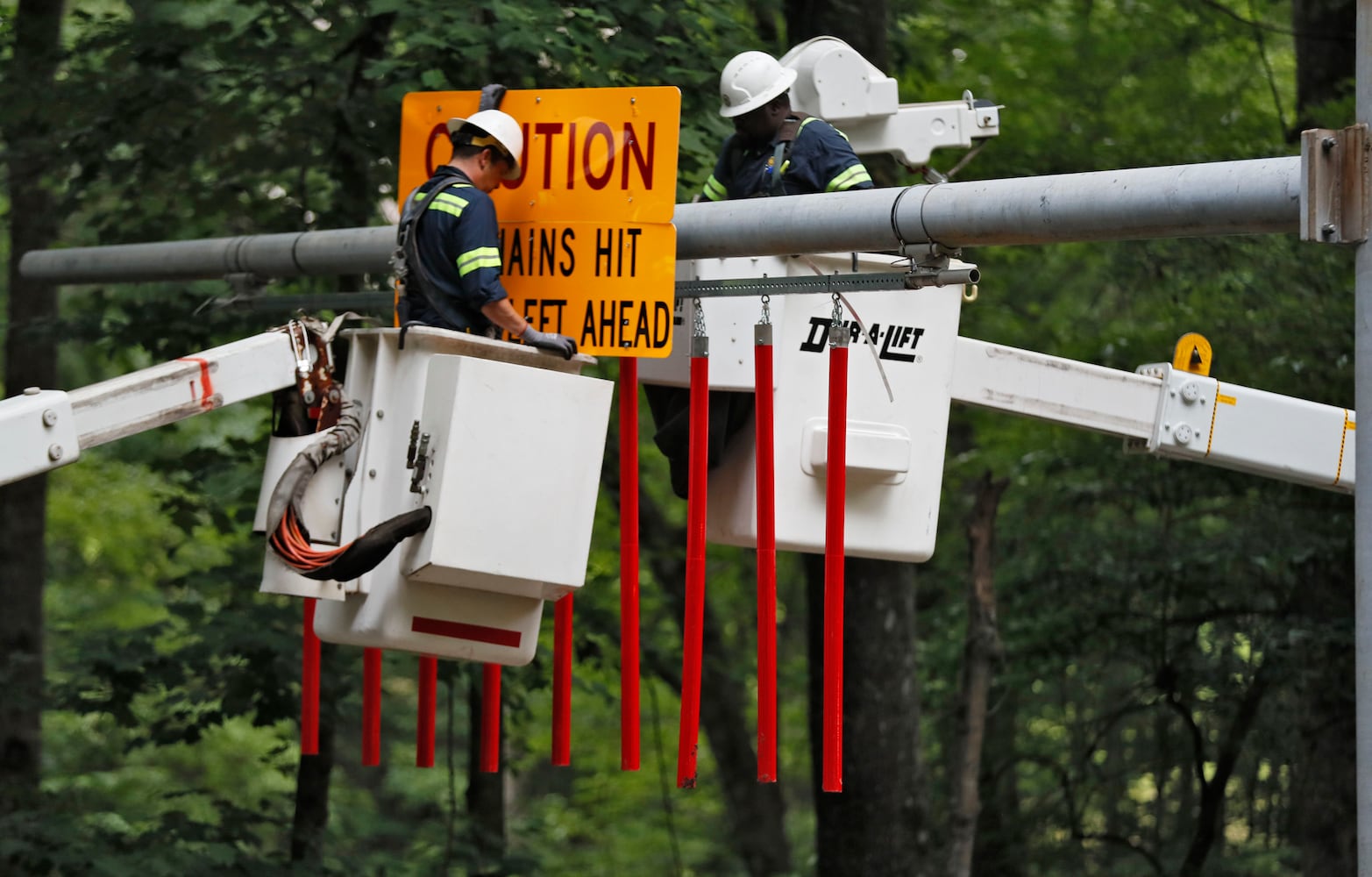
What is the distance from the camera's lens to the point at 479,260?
629 centimetres

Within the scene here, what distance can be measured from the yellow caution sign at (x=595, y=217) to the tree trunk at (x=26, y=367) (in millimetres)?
5122

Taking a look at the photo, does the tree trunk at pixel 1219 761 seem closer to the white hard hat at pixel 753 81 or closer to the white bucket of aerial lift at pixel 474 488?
the white hard hat at pixel 753 81

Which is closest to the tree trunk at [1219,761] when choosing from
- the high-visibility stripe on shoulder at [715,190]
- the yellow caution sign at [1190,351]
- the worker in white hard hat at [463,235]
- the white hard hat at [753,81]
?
the yellow caution sign at [1190,351]

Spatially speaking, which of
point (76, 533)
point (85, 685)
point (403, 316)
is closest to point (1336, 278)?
point (403, 316)

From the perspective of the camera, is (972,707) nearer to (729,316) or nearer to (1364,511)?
(729,316)

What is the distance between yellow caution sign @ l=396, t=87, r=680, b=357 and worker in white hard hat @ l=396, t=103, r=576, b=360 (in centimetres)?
11

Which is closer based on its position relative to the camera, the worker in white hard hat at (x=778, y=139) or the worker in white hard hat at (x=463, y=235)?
the worker in white hard hat at (x=463, y=235)

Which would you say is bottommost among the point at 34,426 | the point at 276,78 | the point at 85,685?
the point at 85,685

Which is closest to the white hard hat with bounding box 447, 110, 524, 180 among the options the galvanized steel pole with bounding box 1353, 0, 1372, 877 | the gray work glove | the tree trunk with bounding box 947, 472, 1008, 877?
the gray work glove

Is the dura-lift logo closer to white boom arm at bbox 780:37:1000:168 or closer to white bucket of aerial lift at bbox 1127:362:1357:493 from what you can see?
white bucket of aerial lift at bbox 1127:362:1357:493

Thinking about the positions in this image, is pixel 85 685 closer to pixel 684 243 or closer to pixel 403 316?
pixel 403 316

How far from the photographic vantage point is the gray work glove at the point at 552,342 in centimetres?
614

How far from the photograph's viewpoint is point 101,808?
37.4ft

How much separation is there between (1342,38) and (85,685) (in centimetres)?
896
